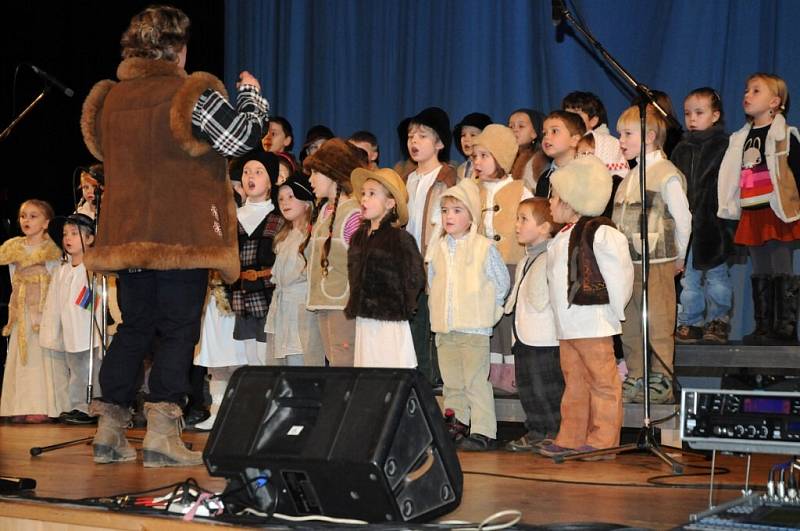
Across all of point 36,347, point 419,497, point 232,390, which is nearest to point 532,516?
point 419,497

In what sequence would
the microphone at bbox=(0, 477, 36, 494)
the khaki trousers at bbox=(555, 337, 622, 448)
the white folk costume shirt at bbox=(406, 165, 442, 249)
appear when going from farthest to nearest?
the white folk costume shirt at bbox=(406, 165, 442, 249), the khaki trousers at bbox=(555, 337, 622, 448), the microphone at bbox=(0, 477, 36, 494)

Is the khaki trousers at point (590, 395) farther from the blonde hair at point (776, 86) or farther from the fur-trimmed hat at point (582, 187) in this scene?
the blonde hair at point (776, 86)

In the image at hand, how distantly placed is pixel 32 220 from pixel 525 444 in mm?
3686

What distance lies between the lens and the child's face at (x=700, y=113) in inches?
235

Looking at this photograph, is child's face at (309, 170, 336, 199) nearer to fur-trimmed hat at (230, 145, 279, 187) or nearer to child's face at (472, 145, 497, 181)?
fur-trimmed hat at (230, 145, 279, 187)

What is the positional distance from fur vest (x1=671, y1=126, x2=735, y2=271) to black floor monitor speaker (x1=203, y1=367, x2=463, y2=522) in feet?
11.9

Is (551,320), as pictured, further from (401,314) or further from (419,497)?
(419,497)

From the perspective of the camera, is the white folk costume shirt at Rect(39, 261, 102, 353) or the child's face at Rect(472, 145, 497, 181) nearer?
the child's face at Rect(472, 145, 497, 181)

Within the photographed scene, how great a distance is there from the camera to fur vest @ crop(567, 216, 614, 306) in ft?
14.7

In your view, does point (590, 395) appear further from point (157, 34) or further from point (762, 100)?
point (157, 34)

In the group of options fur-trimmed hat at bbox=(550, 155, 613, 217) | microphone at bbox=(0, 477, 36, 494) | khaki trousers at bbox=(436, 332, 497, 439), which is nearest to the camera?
microphone at bbox=(0, 477, 36, 494)

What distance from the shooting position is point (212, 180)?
13.4ft

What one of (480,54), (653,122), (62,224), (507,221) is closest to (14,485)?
(507,221)

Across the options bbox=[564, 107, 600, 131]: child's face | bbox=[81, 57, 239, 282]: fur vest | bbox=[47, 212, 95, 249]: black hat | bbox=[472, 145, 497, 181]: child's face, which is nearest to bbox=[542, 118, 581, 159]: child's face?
bbox=[472, 145, 497, 181]: child's face
